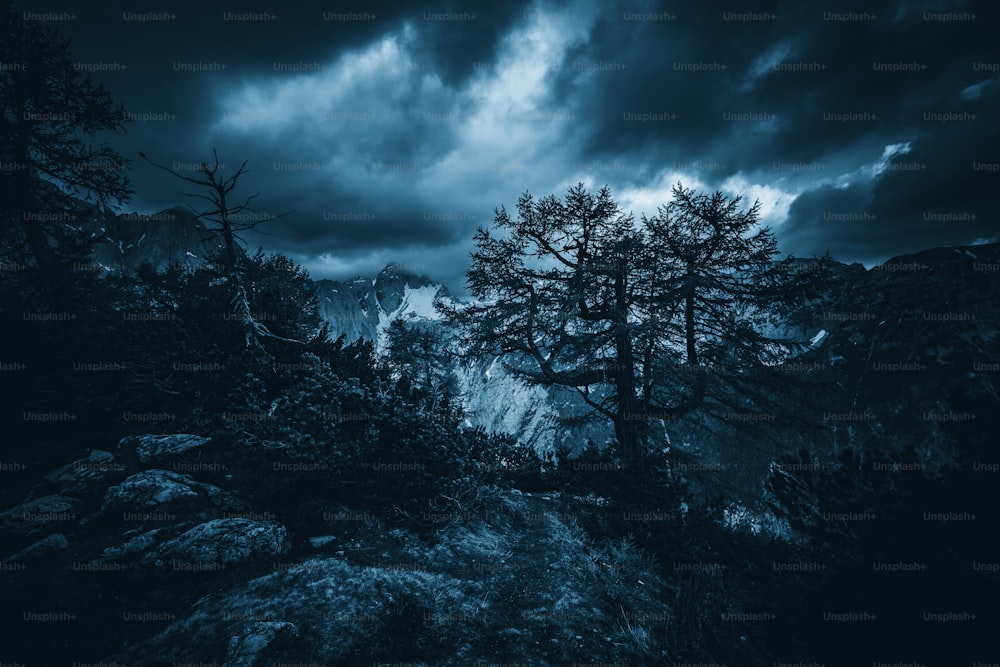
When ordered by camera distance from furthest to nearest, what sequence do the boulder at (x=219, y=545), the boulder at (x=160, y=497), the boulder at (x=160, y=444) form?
the boulder at (x=160, y=444) → the boulder at (x=160, y=497) → the boulder at (x=219, y=545)

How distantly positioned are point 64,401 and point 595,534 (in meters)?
10.7

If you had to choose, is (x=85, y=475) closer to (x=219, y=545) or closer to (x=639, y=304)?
(x=219, y=545)

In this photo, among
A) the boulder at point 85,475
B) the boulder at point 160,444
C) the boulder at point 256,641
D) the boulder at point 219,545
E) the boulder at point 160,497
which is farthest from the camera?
the boulder at point 160,444

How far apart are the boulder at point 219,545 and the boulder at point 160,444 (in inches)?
97.0

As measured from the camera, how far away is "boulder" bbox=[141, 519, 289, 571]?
4059mm

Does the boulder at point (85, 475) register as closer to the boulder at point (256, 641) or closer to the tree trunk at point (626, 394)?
the boulder at point (256, 641)

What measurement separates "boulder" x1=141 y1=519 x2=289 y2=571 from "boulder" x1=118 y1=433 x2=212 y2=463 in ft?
8.08

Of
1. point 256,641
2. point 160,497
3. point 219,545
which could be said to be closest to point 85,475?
point 160,497

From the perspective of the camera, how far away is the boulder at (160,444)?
6.01 meters

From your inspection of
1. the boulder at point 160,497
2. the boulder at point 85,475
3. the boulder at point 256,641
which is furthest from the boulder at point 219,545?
the boulder at point 85,475

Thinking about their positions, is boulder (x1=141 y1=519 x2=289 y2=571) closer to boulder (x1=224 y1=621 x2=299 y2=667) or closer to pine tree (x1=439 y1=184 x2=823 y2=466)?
boulder (x1=224 y1=621 x2=299 y2=667)

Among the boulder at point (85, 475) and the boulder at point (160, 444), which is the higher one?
the boulder at point (160, 444)

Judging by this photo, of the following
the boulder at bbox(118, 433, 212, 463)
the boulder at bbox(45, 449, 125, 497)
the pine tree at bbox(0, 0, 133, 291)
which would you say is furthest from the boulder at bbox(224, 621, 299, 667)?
the pine tree at bbox(0, 0, 133, 291)

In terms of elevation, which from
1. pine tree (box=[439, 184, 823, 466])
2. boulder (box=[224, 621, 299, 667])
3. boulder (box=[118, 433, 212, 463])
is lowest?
boulder (box=[224, 621, 299, 667])
